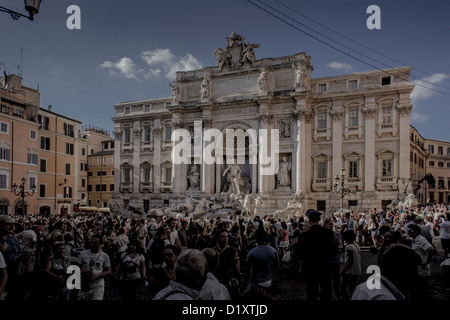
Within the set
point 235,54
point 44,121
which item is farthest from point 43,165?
point 235,54

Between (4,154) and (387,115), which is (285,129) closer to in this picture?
(387,115)

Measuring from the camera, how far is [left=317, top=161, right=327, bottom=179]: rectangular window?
→ 2933 centimetres

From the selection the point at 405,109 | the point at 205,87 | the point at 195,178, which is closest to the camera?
the point at 405,109

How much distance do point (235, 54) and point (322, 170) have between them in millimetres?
12944

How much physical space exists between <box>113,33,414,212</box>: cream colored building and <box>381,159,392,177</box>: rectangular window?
0.08m

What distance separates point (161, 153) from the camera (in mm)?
36281

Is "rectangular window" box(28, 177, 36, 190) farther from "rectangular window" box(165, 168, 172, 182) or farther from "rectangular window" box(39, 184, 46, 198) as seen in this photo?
"rectangular window" box(165, 168, 172, 182)

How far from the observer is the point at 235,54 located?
32031mm

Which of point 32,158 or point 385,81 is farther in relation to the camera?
point 32,158

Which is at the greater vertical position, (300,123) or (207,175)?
(300,123)

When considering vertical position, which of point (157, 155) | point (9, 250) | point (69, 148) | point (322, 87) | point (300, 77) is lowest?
point (9, 250)

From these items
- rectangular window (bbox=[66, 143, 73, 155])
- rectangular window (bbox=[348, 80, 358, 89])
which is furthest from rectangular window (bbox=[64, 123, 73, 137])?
rectangular window (bbox=[348, 80, 358, 89])

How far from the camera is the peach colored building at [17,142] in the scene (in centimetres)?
3300

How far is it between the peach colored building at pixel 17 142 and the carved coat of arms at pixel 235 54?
20469 millimetres
